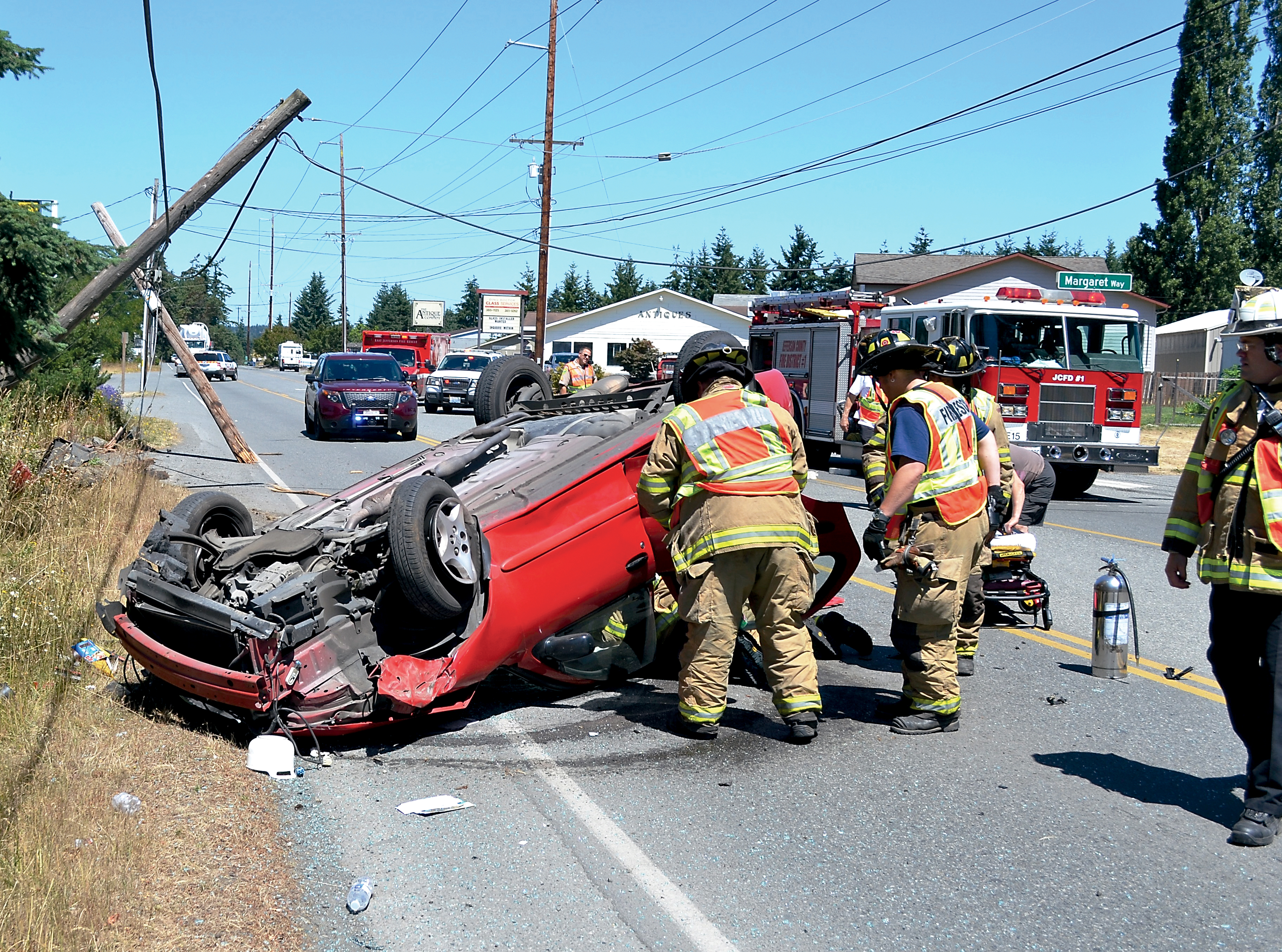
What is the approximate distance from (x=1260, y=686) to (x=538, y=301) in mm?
27719

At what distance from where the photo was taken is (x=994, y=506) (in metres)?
6.17

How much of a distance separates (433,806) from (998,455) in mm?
3549

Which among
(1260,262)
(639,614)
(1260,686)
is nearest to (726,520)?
(639,614)

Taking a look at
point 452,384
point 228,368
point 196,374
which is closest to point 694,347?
point 196,374

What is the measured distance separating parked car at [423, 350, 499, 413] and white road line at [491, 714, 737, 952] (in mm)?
27594

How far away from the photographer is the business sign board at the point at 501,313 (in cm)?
5725

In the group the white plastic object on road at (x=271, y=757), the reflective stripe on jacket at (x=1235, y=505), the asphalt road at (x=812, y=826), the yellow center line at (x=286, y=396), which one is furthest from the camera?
the yellow center line at (x=286, y=396)

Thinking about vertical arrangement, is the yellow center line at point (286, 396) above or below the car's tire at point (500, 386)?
below

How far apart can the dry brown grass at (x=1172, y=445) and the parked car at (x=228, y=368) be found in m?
46.8

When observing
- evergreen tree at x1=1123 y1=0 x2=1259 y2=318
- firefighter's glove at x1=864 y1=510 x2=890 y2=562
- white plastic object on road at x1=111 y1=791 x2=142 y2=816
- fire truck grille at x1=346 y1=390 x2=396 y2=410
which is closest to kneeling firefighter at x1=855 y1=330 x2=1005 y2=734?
firefighter's glove at x1=864 y1=510 x2=890 y2=562

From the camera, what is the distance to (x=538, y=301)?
31.0 meters

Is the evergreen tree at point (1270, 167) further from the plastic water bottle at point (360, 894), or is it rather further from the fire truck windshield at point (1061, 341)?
the plastic water bottle at point (360, 894)

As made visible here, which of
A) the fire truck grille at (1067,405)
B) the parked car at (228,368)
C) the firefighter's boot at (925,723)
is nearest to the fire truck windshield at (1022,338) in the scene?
the fire truck grille at (1067,405)

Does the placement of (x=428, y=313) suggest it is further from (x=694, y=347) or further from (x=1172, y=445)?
(x=694, y=347)
